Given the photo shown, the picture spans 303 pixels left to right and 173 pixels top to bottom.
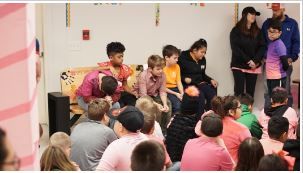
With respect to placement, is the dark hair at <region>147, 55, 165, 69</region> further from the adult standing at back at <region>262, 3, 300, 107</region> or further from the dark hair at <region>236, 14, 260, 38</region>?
the adult standing at back at <region>262, 3, 300, 107</region>

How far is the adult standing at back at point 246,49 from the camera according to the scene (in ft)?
23.5

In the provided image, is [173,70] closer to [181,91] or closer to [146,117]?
[181,91]

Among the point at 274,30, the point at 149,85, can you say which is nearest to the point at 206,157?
the point at 149,85

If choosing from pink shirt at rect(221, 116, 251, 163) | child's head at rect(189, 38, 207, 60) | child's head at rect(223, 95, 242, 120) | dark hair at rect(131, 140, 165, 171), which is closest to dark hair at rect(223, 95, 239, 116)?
child's head at rect(223, 95, 242, 120)

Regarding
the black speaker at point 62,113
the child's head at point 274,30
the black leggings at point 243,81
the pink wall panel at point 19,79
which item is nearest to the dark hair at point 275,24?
the child's head at point 274,30

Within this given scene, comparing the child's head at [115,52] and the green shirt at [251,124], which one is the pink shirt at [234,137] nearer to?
the green shirt at [251,124]

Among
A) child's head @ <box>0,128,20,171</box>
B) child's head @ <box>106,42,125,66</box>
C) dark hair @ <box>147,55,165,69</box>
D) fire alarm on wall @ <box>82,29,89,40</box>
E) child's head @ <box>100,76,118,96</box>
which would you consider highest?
fire alarm on wall @ <box>82,29,89,40</box>

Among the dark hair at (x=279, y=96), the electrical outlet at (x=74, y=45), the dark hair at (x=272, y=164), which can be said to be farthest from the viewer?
the electrical outlet at (x=74, y=45)

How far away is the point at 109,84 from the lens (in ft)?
17.7

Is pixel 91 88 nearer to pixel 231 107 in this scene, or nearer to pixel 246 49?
pixel 231 107

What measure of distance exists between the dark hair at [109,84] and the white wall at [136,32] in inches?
48.9

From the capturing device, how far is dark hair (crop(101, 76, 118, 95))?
17.7 ft

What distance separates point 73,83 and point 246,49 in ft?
8.31

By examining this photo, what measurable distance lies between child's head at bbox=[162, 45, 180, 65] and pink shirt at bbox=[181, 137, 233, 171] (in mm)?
2870
